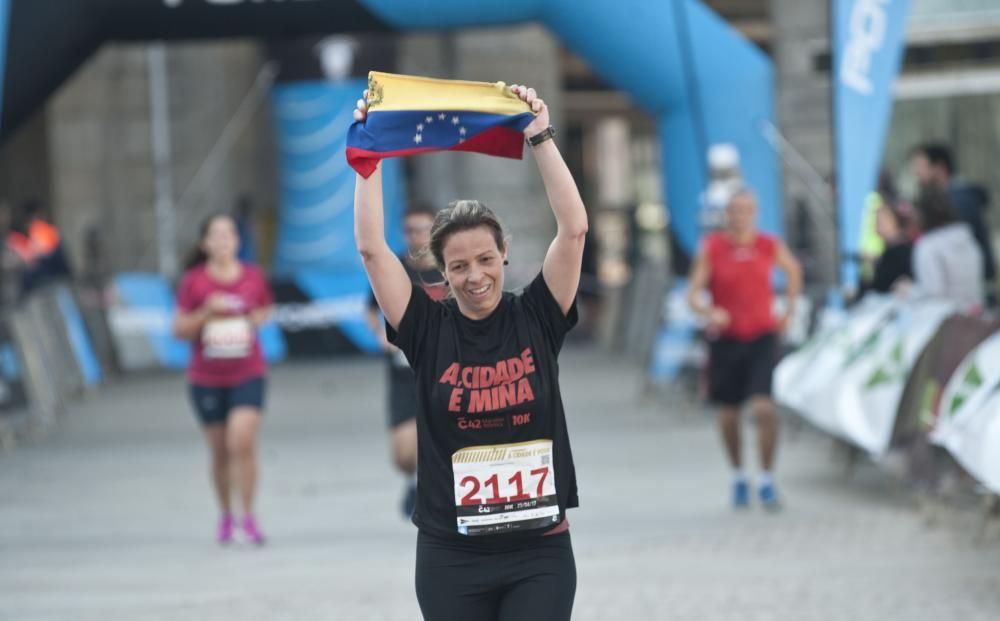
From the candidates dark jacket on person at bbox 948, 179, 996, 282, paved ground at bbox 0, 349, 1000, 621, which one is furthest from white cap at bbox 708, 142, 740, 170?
dark jacket on person at bbox 948, 179, 996, 282

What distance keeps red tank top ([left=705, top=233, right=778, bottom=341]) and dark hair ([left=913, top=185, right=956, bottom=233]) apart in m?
0.97

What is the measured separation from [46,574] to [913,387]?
15.9 ft

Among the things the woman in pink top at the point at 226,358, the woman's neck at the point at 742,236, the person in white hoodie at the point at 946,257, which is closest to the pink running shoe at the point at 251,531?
the woman in pink top at the point at 226,358

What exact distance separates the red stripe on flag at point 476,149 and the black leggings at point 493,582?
969mm

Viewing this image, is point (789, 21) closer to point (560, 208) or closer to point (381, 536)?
point (381, 536)

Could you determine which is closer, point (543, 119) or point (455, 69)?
point (543, 119)

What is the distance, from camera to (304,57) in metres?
22.3

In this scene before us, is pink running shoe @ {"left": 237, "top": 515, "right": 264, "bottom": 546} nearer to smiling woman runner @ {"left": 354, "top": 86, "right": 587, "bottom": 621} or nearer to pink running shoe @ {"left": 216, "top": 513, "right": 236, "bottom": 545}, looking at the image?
pink running shoe @ {"left": 216, "top": 513, "right": 236, "bottom": 545}

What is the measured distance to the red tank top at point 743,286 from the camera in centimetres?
1026

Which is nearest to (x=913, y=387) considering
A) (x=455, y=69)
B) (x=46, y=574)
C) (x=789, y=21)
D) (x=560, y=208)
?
(x=46, y=574)

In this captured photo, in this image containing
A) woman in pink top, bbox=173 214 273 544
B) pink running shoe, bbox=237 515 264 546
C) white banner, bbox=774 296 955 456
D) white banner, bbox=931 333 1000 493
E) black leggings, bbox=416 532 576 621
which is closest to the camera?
black leggings, bbox=416 532 576 621

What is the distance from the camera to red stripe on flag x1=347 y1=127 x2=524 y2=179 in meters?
4.35

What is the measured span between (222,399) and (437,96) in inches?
197

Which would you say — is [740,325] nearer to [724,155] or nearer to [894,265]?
[894,265]
